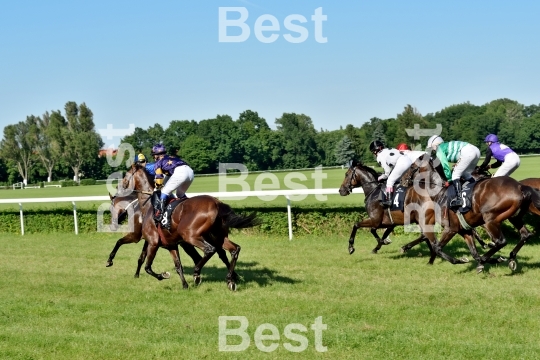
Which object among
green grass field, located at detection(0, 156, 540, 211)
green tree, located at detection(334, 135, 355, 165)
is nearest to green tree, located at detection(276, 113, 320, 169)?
green tree, located at detection(334, 135, 355, 165)

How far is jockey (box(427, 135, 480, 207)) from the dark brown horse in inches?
21.4

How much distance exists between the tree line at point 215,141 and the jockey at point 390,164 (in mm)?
54043

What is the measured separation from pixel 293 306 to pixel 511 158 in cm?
442

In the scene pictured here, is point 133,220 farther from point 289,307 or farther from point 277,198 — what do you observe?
point 277,198

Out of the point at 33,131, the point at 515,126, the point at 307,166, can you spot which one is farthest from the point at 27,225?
the point at 33,131

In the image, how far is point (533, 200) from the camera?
789 cm

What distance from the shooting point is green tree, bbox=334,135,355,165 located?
62.5m

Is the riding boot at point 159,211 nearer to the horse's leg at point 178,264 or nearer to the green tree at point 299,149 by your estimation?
the horse's leg at point 178,264

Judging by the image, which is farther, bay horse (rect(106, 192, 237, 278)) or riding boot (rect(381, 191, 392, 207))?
riding boot (rect(381, 191, 392, 207))

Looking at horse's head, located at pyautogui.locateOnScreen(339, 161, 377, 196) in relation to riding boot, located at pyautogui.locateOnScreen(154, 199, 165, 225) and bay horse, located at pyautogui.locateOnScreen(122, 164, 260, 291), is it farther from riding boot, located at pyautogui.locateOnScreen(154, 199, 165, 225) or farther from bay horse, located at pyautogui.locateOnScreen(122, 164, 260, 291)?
riding boot, located at pyautogui.locateOnScreen(154, 199, 165, 225)

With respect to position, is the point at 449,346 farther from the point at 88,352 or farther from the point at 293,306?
the point at 88,352

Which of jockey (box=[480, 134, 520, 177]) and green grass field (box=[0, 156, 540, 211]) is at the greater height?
jockey (box=[480, 134, 520, 177])

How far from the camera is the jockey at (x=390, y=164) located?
9.62 meters

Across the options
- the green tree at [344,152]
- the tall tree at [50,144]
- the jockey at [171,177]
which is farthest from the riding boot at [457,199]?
the tall tree at [50,144]
